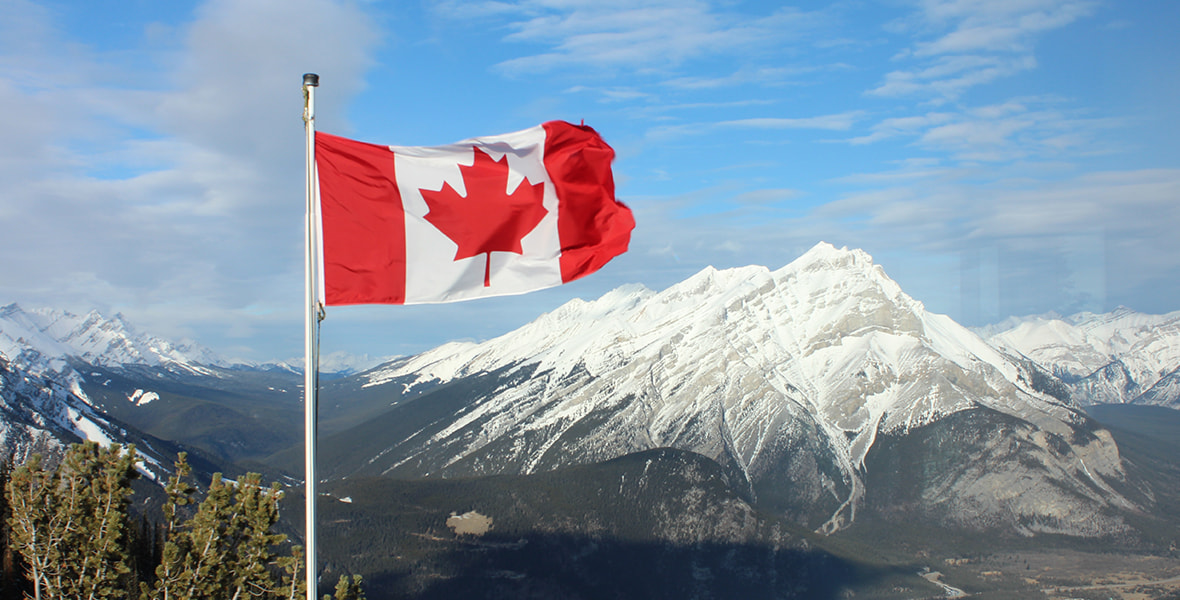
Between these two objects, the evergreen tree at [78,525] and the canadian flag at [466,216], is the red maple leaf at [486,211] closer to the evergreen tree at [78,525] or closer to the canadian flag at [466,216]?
the canadian flag at [466,216]

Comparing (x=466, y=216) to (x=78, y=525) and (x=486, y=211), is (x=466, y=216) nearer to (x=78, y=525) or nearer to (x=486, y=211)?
(x=486, y=211)

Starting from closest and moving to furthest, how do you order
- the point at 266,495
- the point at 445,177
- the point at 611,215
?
the point at 445,177 < the point at 611,215 < the point at 266,495

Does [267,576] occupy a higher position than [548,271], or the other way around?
[548,271]

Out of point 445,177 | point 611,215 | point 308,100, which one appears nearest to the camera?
point 308,100

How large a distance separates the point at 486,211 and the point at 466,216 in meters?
0.57

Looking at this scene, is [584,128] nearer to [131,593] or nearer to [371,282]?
[371,282]

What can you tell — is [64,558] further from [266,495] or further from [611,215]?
[611,215]

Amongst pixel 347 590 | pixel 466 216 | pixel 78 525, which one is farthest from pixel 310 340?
pixel 78 525

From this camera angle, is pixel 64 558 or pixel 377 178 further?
pixel 64 558

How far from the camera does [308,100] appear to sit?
1748 cm

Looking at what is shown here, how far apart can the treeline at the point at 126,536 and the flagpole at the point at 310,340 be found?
14.6 m

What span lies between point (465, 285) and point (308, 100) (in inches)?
203

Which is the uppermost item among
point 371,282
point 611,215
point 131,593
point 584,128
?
point 584,128

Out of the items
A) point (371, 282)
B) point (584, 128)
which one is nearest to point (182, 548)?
point (371, 282)
